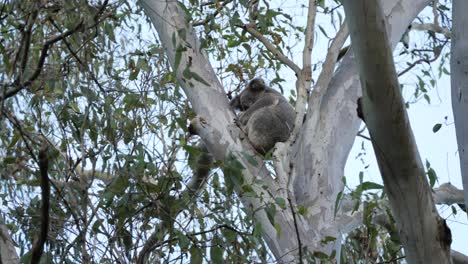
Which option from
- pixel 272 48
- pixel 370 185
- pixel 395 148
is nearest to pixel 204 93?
pixel 272 48

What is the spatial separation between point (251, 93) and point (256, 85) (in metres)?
0.11

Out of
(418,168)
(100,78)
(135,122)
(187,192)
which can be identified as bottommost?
(418,168)

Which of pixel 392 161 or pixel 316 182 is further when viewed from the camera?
pixel 316 182

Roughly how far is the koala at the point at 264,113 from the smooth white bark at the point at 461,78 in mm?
3650

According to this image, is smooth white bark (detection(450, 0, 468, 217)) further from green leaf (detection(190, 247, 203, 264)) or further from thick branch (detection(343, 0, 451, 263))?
green leaf (detection(190, 247, 203, 264))

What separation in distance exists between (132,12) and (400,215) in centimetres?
334

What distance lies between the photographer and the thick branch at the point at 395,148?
94.2 inches

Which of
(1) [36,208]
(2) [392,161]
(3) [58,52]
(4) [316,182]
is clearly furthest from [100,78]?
(2) [392,161]

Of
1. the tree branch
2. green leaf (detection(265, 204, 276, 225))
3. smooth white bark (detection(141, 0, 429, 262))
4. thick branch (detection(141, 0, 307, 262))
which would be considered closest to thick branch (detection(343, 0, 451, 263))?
the tree branch

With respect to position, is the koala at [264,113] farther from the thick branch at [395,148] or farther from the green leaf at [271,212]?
the thick branch at [395,148]

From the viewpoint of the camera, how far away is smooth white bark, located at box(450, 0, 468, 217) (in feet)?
8.38

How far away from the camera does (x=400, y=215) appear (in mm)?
2426

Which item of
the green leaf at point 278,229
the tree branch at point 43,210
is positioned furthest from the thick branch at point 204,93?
the tree branch at point 43,210

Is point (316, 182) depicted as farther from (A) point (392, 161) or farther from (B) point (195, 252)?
(A) point (392, 161)
